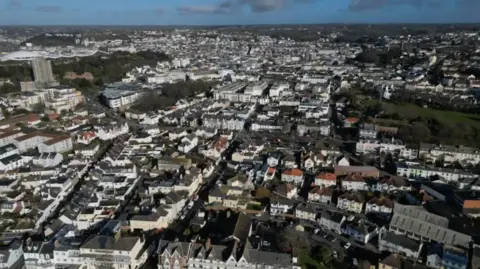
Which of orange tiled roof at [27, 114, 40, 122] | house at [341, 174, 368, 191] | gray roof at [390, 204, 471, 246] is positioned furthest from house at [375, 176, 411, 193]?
orange tiled roof at [27, 114, 40, 122]

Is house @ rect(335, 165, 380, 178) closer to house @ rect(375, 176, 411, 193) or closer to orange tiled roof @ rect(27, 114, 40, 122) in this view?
house @ rect(375, 176, 411, 193)

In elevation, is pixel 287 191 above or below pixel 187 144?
below

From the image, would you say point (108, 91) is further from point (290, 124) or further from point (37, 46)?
point (37, 46)

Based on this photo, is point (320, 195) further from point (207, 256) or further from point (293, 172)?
point (207, 256)

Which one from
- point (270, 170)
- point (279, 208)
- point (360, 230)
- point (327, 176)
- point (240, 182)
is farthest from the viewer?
point (270, 170)

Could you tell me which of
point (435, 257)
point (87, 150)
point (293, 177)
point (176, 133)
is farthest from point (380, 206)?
point (87, 150)

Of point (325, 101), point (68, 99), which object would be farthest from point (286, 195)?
point (68, 99)

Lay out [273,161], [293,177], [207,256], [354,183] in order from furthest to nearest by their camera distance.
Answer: [273,161]
[293,177]
[354,183]
[207,256]
